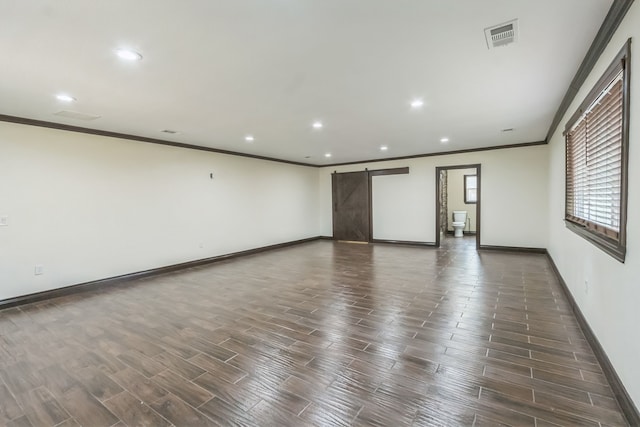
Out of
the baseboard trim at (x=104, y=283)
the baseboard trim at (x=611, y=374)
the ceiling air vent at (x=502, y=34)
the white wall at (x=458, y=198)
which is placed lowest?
the baseboard trim at (x=104, y=283)

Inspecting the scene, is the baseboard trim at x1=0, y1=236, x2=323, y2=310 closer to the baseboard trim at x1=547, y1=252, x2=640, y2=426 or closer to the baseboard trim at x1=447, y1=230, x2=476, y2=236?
the baseboard trim at x1=547, y1=252, x2=640, y2=426

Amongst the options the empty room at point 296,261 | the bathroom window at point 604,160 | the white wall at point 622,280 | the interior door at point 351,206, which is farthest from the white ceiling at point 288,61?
the interior door at point 351,206

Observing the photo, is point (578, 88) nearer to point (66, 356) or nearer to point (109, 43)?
point (109, 43)

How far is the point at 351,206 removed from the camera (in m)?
9.17

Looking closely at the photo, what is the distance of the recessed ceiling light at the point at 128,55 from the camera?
2.34 metres

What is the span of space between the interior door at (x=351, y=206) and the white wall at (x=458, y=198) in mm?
3601

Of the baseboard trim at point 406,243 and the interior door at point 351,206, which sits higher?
the interior door at point 351,206

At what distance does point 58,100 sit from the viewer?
11.2 feet

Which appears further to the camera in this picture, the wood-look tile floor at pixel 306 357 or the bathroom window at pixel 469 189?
the bathroom window at pixel 469 189

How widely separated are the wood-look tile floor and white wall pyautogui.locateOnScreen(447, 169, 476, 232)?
6.17 m

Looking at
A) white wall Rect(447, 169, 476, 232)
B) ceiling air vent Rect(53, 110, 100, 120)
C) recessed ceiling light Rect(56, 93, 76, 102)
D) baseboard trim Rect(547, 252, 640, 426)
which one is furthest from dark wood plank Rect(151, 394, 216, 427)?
white wall Rect(447, 169, 476, 232)

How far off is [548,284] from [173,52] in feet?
17.3

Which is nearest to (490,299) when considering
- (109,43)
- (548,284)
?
(548,284)

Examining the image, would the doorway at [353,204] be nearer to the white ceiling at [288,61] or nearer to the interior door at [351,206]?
the interior door at [351,206]
